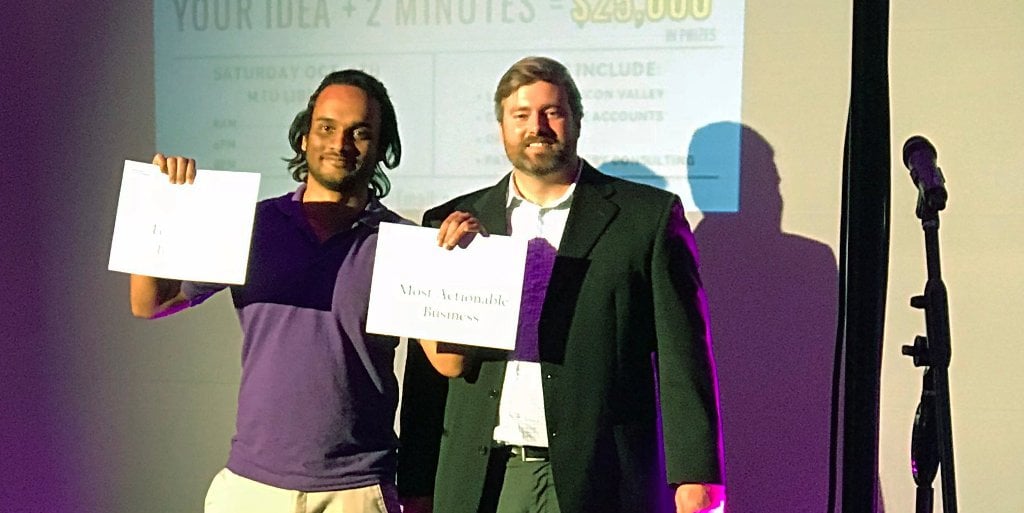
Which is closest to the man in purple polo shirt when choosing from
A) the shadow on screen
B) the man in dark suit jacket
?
the man in dark suit jacket

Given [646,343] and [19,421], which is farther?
[19,421]

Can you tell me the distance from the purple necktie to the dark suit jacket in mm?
17

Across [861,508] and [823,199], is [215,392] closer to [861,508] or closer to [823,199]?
[823,199]

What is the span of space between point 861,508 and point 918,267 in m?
1.24

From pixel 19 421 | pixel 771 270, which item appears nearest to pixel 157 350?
pixel 19 421

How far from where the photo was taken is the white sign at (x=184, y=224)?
1524mm

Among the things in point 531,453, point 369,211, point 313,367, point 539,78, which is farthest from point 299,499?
point 539,78

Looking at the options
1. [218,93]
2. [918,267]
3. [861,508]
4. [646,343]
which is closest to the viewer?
[861,508]

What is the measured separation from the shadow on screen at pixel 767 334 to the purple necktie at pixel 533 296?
2.07 ft

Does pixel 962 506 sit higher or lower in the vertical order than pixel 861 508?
lower

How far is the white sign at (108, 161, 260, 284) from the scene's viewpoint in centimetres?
152

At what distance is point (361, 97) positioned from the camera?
1.55 m

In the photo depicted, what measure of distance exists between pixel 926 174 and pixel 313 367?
1011 millimetres

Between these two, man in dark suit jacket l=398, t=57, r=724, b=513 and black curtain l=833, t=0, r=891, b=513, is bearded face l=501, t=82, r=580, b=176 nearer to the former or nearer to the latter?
man in dark suit jacket l=398, t=57, r=724, b=513
